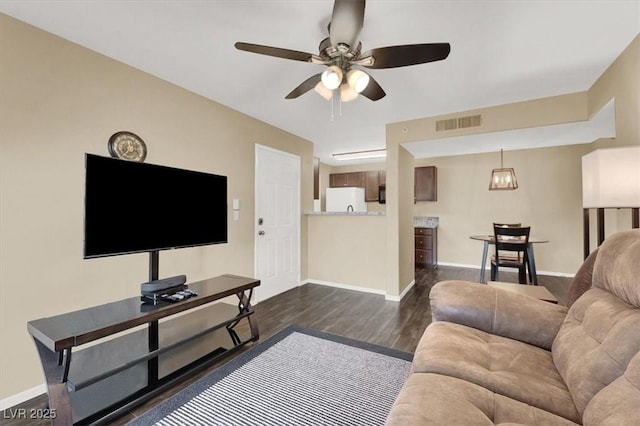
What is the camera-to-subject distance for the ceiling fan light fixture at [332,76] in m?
1.70

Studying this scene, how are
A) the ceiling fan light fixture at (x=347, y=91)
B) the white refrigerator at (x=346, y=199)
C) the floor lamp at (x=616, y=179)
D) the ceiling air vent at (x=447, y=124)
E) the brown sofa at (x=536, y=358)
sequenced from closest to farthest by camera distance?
the brown sofa at (x=536, y=358) → the floor lamp at (x=616, y=179) → the ceiling fan light fixture at (x=347, y=91) → the ceiling air vent at (x=447, y=124) → the white refrigerator at (x=346, y=199)

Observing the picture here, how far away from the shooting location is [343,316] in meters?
3.05

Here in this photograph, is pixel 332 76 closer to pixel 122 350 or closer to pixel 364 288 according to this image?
pixel 122 350

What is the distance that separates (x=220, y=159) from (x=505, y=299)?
2842 mm

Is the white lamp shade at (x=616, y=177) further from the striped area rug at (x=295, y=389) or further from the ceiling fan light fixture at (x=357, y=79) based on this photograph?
the striped area rug at (x=295, y=389)

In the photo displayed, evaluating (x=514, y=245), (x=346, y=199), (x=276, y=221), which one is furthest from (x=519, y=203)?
(x=276, y=221)

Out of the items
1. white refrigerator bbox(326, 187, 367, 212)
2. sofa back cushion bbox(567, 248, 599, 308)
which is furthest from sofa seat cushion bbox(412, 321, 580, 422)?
white refrigerator bbox(326, 187, 367, 212)

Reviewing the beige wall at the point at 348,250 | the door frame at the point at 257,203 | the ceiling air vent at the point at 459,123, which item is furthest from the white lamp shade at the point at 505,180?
the door frame at the point at 257,203

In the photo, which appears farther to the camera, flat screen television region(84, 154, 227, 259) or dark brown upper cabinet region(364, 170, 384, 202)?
dark brown upper cabinet region(364, 170, 384, 202)

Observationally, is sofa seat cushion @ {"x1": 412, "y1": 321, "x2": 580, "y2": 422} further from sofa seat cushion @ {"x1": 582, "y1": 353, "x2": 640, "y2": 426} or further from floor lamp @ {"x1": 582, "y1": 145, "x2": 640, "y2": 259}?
floor lamp @ {"x1": 582, "y1": 145, "x2": 640, "y2": 259}

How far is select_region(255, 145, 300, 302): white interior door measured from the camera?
3.62 m

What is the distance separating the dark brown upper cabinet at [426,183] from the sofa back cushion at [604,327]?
458 cm

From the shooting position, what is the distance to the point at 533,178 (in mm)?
5012

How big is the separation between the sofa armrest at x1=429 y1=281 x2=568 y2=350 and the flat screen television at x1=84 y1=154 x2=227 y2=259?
1.86 metres
